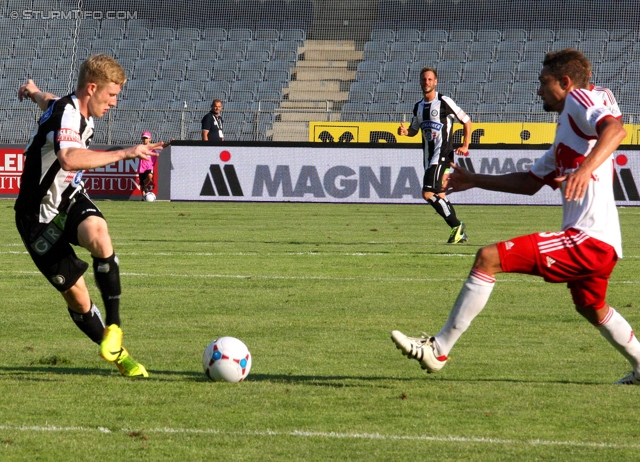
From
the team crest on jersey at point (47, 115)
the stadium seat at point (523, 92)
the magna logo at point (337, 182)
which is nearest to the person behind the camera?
the team crest on jersey at point (47, 115)

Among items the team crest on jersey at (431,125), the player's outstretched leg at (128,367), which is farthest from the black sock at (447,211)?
the player's outstretched leg at (128,367)

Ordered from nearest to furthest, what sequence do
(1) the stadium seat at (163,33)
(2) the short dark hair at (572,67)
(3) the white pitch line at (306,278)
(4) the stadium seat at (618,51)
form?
(2) the short dark hair at (572,67), (3) the white pitch line at (306,278), (4) the stadium seat at (618,51), (1) the stadium seat at (163,33)

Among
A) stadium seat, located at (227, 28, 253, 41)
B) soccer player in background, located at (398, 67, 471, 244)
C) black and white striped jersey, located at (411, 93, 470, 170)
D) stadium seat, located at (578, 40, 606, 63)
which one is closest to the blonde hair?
soccer player in background, located at (398, 67, 471, 244)

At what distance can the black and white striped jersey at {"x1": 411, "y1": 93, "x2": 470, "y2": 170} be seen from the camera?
1569 centimetres

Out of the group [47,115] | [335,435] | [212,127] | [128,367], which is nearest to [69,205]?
[47,115]

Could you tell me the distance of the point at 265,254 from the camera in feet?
42.8

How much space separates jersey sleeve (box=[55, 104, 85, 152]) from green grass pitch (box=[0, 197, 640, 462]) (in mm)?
1343

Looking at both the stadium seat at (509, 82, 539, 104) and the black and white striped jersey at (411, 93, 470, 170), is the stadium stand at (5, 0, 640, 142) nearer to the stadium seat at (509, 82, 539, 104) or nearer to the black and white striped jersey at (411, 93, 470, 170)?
the stadium seat at (509, 82, 539, 104)

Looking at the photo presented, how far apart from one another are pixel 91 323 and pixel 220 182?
Answer: 60.5ft

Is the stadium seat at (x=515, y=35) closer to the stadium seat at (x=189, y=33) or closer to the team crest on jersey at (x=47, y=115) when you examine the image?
the stadium seat at (x=189, y=33)

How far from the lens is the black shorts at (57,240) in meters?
6.04

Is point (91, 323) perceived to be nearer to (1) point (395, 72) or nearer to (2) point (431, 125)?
(2) point (431, 125)

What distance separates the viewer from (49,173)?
6.10 metres

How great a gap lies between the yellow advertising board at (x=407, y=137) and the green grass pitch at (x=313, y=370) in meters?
13.9
